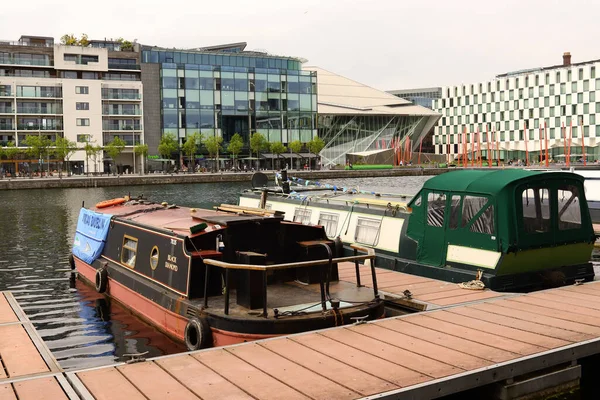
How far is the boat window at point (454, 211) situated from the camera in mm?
14586

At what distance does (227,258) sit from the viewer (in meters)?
12.8

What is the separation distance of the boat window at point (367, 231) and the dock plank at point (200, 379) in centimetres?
1040

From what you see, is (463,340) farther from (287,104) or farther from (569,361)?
(287,104)

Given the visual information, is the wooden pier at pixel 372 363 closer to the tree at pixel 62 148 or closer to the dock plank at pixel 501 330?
the dock plank at pixel 501 330

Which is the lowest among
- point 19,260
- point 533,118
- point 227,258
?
point 19,260

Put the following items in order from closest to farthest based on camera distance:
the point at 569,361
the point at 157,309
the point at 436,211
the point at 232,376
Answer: the point at 232,376 < the point at 569,361 < the point at 157,309 < the point at 436,211

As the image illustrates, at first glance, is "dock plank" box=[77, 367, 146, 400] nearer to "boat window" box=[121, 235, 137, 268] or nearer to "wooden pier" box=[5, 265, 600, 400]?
"wooden pier" box=[5, 265, 600, 400]

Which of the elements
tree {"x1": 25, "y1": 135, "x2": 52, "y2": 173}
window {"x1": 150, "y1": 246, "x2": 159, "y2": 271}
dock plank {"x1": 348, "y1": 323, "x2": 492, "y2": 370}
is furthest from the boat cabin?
tree {"x1": 25, "y1": 135, "x2": 52, "y2": 173}

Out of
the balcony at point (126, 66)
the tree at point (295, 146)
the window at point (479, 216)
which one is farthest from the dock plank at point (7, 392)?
the tree at point (295, 146)

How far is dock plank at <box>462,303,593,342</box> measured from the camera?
32.7ft

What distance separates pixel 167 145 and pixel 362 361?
9450cm

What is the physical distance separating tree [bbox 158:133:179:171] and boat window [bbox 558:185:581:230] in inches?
3524

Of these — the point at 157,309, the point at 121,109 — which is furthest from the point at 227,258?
the point at 121,109

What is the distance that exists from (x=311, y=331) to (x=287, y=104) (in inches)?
4167
